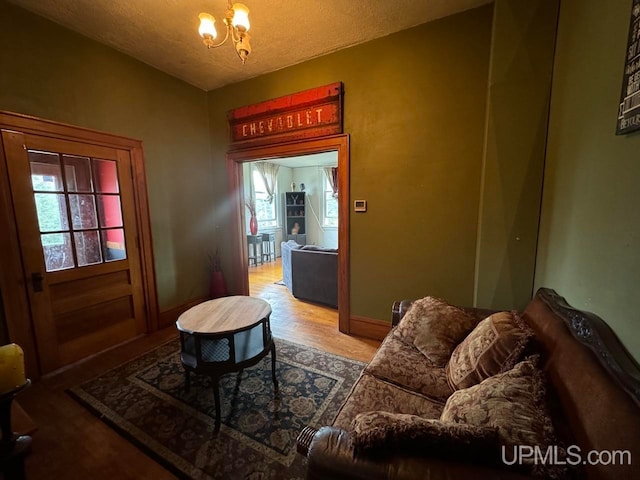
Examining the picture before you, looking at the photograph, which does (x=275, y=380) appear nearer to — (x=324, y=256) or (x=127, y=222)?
(x=324, y=256)

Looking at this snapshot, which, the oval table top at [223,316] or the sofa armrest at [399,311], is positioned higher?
the oval table top at [223,316]

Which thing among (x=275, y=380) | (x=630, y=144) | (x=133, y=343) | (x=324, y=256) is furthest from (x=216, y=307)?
(x=630, y=144)

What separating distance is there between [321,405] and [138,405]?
4.23ft

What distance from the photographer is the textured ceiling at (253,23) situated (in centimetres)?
199

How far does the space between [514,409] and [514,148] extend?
70.1 inches

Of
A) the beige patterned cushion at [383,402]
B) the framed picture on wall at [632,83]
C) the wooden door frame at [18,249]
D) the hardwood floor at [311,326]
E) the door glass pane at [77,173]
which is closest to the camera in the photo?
the framed picture on wall at [632,83]

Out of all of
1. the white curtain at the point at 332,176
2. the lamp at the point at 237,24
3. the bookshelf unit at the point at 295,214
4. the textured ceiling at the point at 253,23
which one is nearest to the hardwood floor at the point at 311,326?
the lamp at the point at 237,24

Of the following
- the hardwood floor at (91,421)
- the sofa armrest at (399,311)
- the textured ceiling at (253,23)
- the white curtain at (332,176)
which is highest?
the textured ceiling at (253,23)

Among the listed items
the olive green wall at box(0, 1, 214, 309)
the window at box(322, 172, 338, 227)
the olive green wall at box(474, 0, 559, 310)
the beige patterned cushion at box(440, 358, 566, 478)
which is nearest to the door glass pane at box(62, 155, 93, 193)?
the olive green wall at box(0, 1, 214, 309)

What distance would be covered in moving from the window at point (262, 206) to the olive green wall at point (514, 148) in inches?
225

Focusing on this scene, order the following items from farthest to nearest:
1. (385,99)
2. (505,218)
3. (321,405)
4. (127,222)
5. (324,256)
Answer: (324,256) < (127,222) < (385,99) < (505,218) < (321,405)

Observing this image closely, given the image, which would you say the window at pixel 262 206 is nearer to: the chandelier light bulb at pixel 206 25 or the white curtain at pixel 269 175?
the white curtain at pixel 269 175

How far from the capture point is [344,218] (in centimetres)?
Result: 279

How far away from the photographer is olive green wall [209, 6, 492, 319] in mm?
2186
